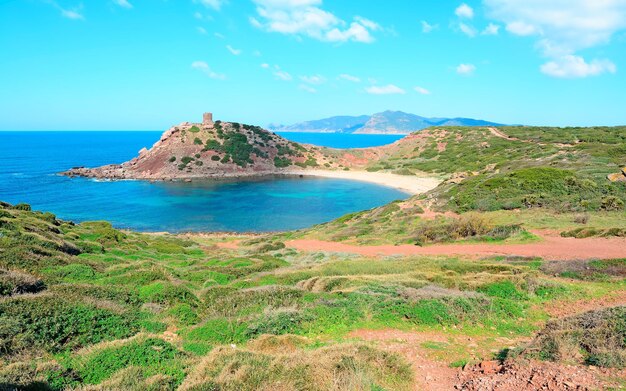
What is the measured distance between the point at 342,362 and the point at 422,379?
185 cm

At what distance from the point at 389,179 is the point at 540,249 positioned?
73554 millimetres

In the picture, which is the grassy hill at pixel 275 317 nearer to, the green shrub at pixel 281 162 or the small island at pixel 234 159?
the small island at pixel 234 159

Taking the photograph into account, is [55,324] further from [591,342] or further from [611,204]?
[611,204]

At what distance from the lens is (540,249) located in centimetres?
1980

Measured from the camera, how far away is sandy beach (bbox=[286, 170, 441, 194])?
3125 inches

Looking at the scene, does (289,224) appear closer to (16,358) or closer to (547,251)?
(547,251)

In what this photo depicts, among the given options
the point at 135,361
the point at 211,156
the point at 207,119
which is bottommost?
the point at 135,361

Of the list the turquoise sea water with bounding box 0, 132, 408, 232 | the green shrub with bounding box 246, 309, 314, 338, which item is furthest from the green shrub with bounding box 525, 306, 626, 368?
the turquoise sea water with bounding box 0, 132, 408, 232

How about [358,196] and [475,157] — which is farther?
Answer: [475,157]

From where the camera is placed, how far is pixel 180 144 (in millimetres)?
105250

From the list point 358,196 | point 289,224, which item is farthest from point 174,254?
point 358,196

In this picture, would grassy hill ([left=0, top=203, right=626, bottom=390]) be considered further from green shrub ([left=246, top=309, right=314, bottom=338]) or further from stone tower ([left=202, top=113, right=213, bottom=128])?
stone tower ([left=202, top=113, right=213, bottom=128])

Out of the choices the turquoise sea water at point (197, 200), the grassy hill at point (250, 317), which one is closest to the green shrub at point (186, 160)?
the turquoise sea water at point (197, 200)

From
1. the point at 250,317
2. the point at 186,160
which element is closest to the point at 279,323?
the point at 250,317
